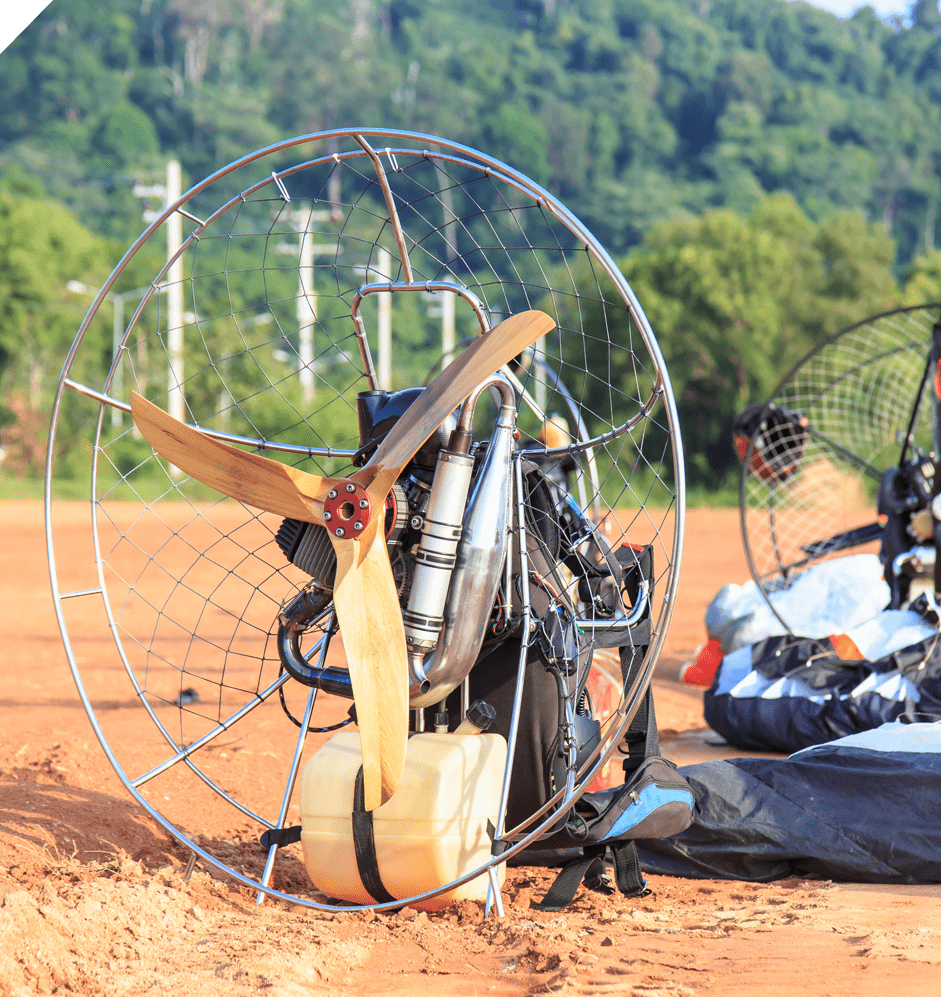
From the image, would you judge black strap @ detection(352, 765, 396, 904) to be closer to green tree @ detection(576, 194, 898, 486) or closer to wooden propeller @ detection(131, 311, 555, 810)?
wooden propeller @ detection(131, 311, 555, 810)

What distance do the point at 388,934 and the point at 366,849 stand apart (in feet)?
0.76

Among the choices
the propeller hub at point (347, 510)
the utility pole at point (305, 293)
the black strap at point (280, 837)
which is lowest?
the black strap at point (280, 837)

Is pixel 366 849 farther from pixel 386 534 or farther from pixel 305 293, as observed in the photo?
pixel 305 293

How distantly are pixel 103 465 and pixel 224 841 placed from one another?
31.6 m

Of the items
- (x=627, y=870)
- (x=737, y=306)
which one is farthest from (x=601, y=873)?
(x=737, y=306)

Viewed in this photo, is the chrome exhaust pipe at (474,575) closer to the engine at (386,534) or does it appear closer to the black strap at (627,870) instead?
the engine at (386,534)

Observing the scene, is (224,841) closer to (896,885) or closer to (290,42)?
(896,885)

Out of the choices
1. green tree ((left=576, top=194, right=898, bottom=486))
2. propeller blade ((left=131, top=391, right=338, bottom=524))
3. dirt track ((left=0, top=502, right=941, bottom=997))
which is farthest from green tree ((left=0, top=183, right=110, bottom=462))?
propeller blade ((left=131, top=391, right=338, bottom=524))

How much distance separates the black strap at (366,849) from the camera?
3.11 metres

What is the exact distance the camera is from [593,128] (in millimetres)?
97188

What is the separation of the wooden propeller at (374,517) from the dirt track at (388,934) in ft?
1.44

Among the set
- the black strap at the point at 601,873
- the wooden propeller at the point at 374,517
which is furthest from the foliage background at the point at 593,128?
the wooden propeller at the point at 374,517

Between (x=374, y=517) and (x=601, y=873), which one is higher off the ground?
(x=374, y=517)

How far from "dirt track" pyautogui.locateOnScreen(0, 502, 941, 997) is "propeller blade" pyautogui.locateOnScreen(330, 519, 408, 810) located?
0.53m
